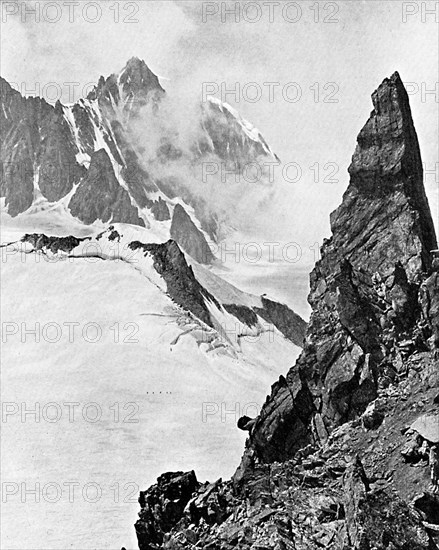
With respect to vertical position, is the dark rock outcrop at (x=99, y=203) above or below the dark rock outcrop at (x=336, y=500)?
above

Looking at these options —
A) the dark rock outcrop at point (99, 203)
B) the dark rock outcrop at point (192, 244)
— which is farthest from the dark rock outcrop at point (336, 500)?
the dark rock outcrop at point (99, 203)

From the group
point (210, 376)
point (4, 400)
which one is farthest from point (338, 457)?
point (4, 400)

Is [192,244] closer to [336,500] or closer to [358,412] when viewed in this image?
[358,412]

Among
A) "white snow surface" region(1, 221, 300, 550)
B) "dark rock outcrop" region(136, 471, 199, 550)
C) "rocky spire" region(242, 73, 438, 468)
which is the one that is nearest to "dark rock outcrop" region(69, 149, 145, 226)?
"white snow surface" region(1, 221, 300, 550)

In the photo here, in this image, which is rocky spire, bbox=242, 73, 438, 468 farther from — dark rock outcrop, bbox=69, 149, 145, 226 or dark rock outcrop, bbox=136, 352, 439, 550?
dark rock outcrop, bbox=69, 149, 145, 226

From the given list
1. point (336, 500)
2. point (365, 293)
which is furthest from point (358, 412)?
point (336, 500)

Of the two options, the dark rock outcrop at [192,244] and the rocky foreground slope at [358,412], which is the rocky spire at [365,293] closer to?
the rocky foreground slope at [358,412]
